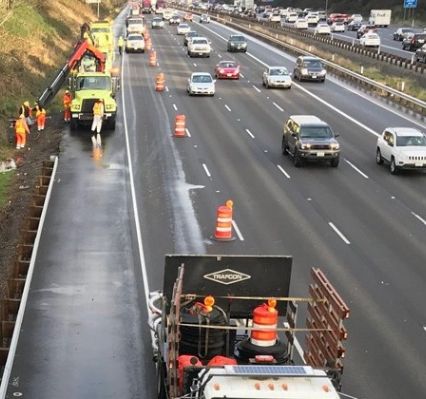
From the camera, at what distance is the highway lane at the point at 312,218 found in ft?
53.0

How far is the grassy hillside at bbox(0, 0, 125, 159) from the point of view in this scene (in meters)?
45.9

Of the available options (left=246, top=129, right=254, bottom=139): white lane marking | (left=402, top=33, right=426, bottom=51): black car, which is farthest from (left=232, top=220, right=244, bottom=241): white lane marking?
(left=402, top=33, right=426, bottom=51): black car

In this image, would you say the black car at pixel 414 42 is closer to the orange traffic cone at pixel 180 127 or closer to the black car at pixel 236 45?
the black car at pixel 236 45

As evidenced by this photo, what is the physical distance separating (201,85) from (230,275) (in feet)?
125

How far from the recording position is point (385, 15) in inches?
4715

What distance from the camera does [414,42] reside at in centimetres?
7975

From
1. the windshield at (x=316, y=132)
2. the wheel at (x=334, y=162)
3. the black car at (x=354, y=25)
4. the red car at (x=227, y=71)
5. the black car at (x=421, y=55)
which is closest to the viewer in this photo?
the wheel at (x=334, y=162)

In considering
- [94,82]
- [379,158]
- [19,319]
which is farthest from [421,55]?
[19,319]

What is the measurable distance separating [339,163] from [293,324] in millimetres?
20802

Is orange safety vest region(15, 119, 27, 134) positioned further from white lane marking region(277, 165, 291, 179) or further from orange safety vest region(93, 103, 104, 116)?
white lane marking region(277, 165, 291, 179)

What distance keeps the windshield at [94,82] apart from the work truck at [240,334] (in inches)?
1074

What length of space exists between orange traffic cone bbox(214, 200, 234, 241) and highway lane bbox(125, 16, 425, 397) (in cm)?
36

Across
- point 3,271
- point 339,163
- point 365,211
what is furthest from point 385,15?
point 3,271

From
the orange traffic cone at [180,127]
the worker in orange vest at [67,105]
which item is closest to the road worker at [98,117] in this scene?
the worker in orange vest at [67,105]
